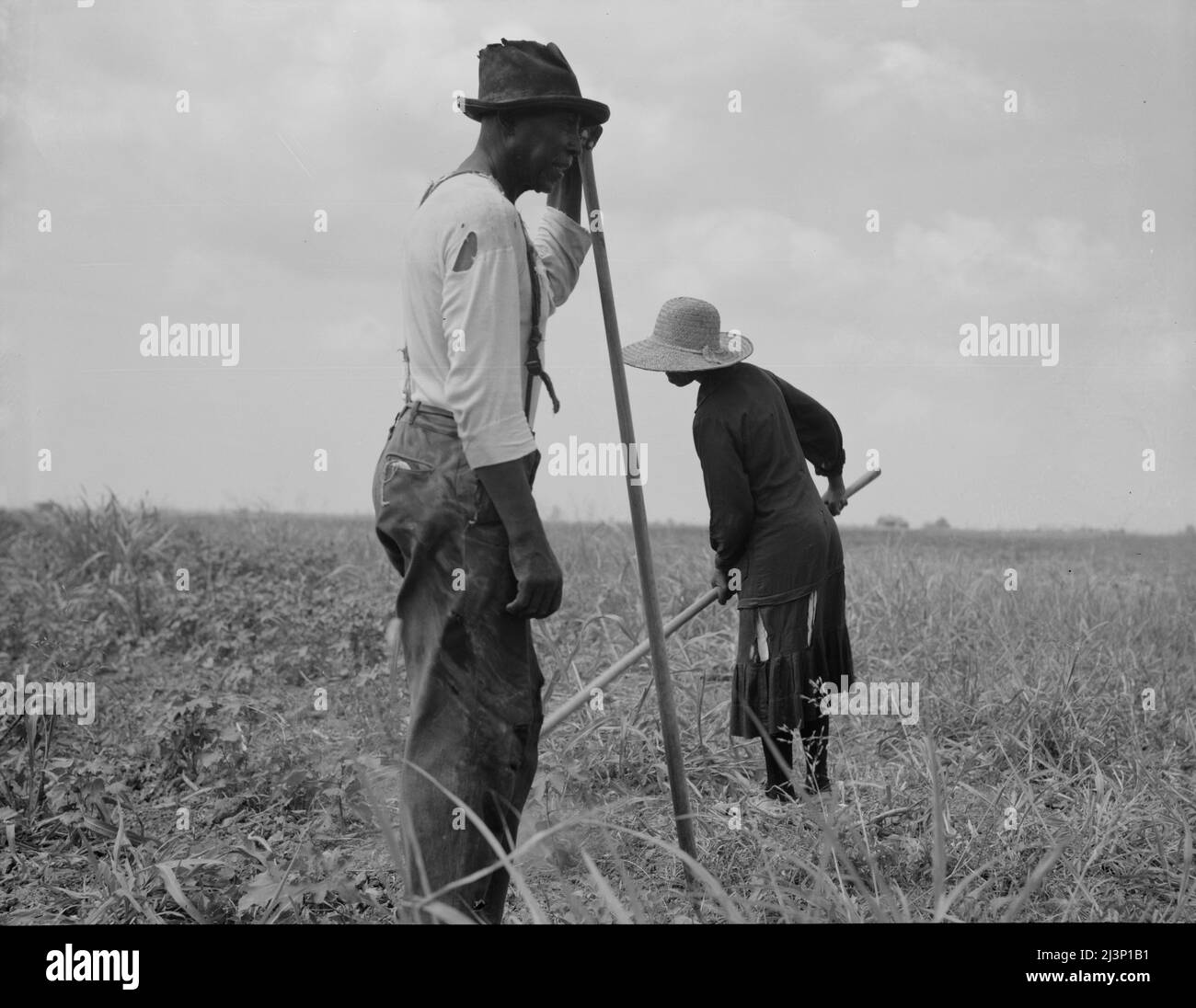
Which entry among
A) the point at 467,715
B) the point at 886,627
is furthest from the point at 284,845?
the point at 886,627

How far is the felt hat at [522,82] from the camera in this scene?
2564mm

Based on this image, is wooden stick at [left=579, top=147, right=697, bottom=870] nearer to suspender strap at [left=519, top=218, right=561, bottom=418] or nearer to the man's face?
the man's face

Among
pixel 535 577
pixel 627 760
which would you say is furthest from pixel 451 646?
pixel 627 760

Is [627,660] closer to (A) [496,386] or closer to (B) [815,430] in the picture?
(B) [815,430]

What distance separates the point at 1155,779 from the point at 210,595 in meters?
5.15

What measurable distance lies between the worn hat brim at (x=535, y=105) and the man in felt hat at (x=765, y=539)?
1218mm

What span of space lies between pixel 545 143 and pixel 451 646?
3.71 ft

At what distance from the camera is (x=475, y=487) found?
2.45 m

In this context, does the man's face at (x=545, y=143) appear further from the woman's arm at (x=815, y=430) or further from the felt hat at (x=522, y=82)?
the woman's arm at (x=815, y=430)

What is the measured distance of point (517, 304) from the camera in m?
2.42

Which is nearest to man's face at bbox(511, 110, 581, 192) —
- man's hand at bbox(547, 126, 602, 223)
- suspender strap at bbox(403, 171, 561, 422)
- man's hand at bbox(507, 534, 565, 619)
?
suspender strap at bbox(403, 171, 561, 422)

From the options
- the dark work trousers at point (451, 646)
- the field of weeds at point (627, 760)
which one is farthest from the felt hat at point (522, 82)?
the field of weeds at point (627, 760)

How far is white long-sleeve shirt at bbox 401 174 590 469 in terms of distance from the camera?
2.34 m
